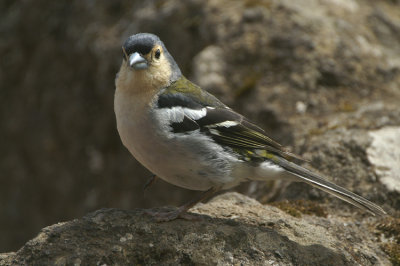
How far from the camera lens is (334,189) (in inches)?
175

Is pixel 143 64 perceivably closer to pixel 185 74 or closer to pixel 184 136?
pixel 184 136

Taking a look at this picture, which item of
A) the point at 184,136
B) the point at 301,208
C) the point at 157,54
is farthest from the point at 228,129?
the point at 301,208

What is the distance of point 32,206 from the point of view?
30.6ft

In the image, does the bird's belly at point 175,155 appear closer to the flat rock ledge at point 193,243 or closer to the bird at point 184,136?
the bird at point 184,136

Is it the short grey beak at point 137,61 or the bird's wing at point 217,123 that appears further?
the bird's wing at point 217,123

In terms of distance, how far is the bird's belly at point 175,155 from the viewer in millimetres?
4238

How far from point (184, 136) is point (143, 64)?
75cm

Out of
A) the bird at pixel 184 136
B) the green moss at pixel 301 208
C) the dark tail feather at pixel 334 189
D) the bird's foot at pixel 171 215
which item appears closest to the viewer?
the bird's foot at pixel 171 215

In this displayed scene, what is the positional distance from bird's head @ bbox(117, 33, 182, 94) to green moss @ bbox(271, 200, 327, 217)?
1.74 metres

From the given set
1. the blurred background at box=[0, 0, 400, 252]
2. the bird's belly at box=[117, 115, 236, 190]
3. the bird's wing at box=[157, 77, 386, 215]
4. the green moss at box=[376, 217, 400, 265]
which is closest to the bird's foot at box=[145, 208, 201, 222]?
the bird's belly at box=[117, 115, 236, 190]

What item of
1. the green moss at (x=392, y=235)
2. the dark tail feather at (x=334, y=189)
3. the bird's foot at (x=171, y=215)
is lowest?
the green moss at (x=392, y=235)

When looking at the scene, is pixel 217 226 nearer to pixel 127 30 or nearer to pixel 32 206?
pixel 127 30

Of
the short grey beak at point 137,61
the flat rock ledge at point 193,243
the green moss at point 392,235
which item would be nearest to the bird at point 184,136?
the short grey beak at point 137,61

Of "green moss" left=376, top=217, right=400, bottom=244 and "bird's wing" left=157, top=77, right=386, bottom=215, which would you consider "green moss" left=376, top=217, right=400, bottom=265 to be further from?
"bird's wing" left=157, top=77, right=386, bottom=215
